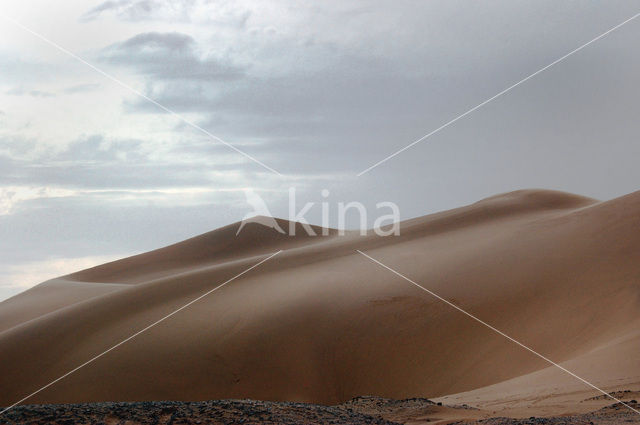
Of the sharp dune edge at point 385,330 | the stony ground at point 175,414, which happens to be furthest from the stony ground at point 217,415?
the sharp dune edge at point 385,330

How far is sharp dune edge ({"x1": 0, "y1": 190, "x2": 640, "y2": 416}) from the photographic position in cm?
1158

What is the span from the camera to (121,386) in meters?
13.6

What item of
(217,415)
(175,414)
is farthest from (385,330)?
(175,414)

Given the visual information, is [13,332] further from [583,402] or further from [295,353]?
[583,402]

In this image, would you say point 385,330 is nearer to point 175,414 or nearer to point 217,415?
point 217,415

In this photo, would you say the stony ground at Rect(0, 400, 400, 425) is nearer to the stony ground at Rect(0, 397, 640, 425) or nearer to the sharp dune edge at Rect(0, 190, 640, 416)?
the stony ground at Rect(0, 397, 640, 425)

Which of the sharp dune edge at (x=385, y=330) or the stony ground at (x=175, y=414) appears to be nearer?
the stony ground at (x=175, y=414)

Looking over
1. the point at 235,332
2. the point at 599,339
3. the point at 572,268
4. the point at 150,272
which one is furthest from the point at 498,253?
the point at 150,272

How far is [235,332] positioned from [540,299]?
6827 millimetres

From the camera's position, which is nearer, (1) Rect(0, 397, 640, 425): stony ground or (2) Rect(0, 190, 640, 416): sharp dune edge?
(1) Rect(0, 397, 640, 425): stony ground

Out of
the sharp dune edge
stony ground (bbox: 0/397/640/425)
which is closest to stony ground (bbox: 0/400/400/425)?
stony ground (bbox: 0/397/640/425)

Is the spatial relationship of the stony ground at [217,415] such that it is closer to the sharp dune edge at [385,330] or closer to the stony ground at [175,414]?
the stony ground at [175,414]

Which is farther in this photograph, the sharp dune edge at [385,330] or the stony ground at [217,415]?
the sharp dune edge at [385,330]

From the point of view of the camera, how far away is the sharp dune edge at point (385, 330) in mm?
11578
